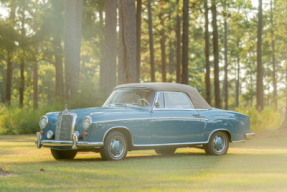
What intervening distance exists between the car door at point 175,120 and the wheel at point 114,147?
897 millimetres

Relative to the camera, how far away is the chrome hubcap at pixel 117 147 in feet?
35.9

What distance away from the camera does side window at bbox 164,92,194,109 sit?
12266 millimetres

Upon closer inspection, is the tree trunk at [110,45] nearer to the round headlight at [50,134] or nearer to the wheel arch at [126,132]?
the round headlight at [50,134]

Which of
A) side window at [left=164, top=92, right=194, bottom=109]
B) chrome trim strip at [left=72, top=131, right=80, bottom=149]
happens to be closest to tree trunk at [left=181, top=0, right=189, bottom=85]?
side window at [left=164, top=92, right=194, bottom=109]

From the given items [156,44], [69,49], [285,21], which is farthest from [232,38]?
[69,49]

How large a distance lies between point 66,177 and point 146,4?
3350cm

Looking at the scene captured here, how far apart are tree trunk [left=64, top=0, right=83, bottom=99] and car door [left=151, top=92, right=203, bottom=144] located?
1281 cm

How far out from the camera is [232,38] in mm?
66062

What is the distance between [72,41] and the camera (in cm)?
2533

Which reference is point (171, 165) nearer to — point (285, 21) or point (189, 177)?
point (189, 177)

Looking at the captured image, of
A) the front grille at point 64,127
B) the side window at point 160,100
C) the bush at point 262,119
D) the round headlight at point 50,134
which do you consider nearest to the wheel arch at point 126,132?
the front grille at point 64,127

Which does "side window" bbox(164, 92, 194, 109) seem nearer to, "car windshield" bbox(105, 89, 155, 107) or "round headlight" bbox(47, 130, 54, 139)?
"car windshield" bbox(105, 89, 155, 107)

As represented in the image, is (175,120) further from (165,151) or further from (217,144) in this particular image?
(165,151)

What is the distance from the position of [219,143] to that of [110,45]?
11.9 meters
